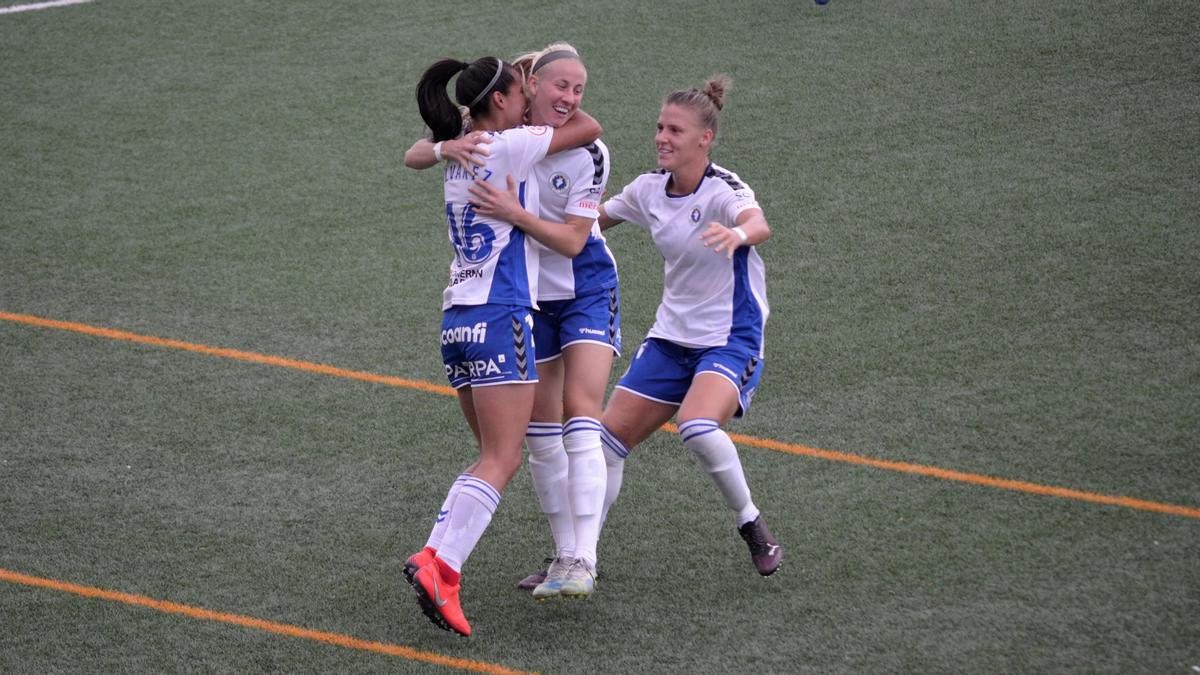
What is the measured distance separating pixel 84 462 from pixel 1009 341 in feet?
14.5

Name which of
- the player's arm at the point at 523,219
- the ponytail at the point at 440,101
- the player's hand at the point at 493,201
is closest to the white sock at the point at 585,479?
the player's arm at the point at 523,219

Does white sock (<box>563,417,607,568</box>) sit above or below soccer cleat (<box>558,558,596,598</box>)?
above

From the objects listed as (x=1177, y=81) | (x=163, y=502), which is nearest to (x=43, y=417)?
(x=163, y=502)

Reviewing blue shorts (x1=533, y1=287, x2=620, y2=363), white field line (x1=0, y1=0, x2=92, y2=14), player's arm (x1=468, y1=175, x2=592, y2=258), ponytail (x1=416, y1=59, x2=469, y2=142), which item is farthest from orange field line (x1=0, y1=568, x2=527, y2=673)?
white field line (x1=0, y1=0, x2=92, y2=14)

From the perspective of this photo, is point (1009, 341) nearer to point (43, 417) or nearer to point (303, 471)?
point (303, 471)

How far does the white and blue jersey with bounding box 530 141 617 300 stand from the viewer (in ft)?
15.5

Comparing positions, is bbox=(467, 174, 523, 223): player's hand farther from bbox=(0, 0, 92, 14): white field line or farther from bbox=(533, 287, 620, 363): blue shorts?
bbox=(0, 0, 92, 14): white field line

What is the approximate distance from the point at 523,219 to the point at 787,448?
197cm

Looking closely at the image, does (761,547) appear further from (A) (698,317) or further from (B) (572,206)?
(B) (572,206)

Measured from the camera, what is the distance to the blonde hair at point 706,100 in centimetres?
480

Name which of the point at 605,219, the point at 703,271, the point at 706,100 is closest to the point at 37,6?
the point at 605,219

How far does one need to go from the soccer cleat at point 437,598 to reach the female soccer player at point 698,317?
2.76ft

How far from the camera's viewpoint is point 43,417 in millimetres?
6438

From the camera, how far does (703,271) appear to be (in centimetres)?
489
